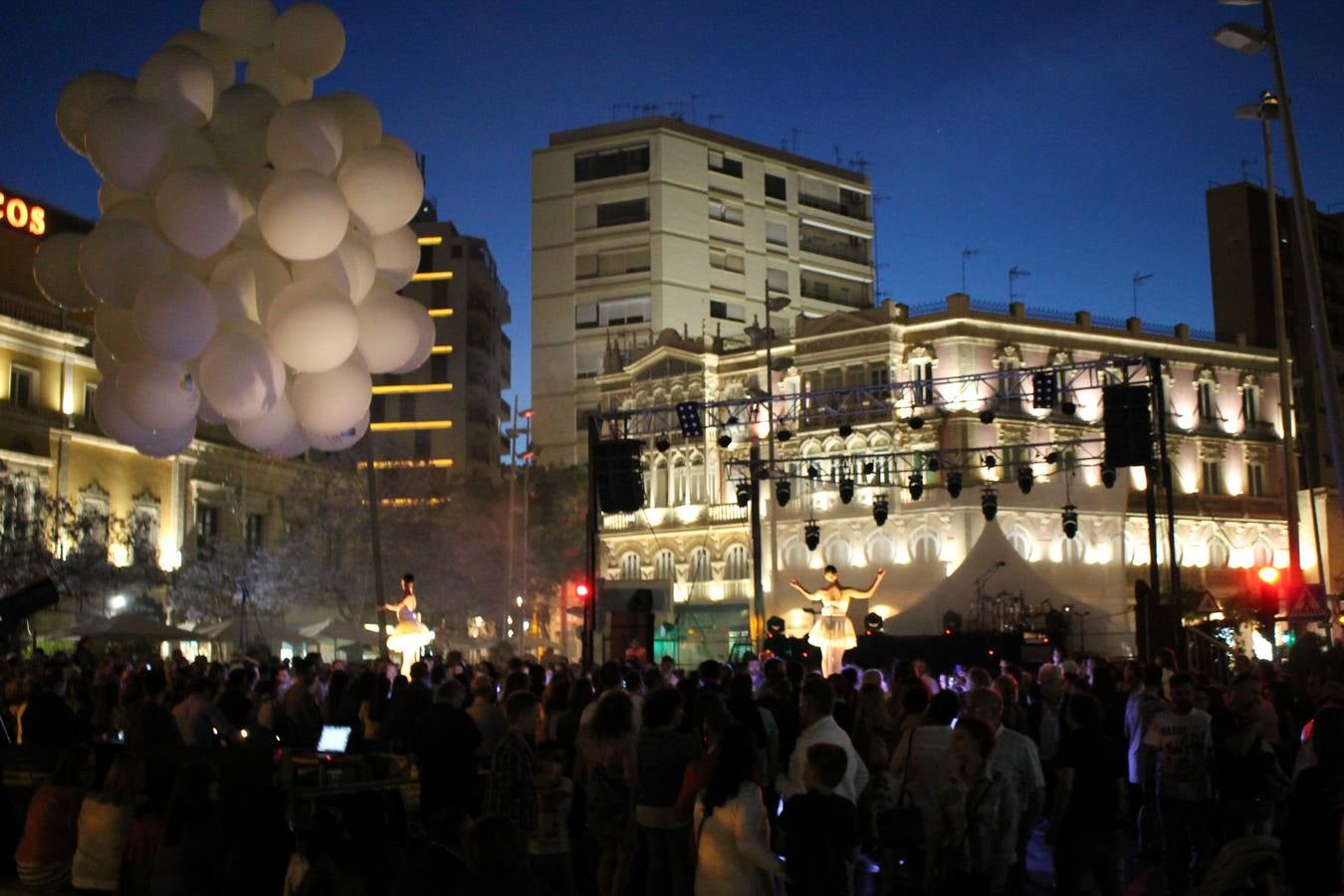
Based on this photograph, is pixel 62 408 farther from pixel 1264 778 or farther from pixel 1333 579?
pixel 1333 579

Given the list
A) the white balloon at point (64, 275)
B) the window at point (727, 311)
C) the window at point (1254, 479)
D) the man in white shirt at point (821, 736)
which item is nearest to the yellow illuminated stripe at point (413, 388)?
the window at point (727, 311)

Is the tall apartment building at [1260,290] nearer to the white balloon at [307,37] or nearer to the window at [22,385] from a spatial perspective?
the window at [22,385]

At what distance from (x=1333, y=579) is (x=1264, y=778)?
39.6 metres

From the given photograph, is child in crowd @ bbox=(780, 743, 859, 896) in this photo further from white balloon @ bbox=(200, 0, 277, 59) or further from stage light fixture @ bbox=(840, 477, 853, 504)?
stage light fixture @ bbox=(840, 477, 853, 504)

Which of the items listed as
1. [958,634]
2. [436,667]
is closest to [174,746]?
[436,667]

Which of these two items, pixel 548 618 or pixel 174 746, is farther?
pixel 548 618

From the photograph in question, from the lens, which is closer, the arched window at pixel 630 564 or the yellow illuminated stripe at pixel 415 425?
the arched window at pixel 630 564

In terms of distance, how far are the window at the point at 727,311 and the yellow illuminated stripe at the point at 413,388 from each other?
17841 millimetres

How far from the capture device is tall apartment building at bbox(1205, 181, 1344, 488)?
60.8m

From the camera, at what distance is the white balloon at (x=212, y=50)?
424 inches

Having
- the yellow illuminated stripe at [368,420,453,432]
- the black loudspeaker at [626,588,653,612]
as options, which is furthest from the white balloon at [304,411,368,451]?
the yellow illuminated stripe at [368,420,453,432]

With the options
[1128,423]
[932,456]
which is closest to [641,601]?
[1128,423]

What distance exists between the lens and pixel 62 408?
3919 centimetres

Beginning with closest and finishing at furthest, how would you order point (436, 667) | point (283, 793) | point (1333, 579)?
point (283, 793) < point (436, 667) < point (1333, 579)
